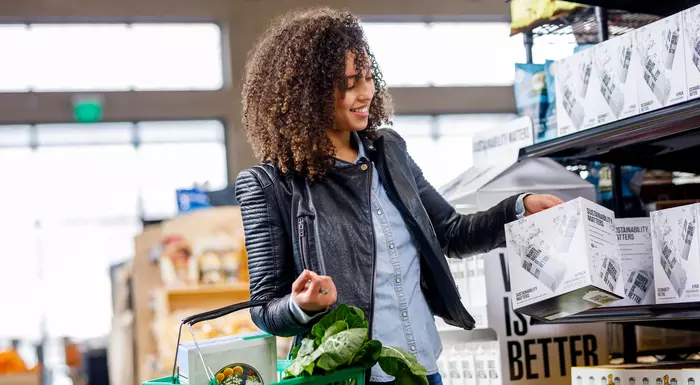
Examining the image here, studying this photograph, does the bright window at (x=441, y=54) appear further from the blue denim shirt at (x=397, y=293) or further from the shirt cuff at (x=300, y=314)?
the shirt cuff at (x=300, y=314)

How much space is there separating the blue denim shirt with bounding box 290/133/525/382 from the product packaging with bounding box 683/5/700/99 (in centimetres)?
75

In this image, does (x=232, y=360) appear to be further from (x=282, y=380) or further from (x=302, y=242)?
(x=302, y=242)

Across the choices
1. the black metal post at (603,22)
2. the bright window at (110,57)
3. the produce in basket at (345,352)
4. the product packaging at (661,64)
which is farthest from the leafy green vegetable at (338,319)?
the bright window at (110,57)

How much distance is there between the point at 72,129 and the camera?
37.4 ft

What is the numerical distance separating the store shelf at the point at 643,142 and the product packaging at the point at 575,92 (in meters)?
0.05

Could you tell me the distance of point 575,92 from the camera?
2682 mm

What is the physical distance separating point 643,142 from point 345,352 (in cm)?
128

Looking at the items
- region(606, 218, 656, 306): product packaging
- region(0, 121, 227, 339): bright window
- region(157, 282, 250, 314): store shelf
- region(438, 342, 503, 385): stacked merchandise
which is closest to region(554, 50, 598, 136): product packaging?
region(606, 218, 656, 306): product packaging

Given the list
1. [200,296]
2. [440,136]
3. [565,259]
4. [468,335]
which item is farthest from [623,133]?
[440,136]

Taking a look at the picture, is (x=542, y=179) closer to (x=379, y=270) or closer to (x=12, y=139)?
(x=379, y=270)

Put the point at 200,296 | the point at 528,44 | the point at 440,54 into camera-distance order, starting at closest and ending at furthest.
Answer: the point at 528,44 < the point at 200,296 < the point at 440,54

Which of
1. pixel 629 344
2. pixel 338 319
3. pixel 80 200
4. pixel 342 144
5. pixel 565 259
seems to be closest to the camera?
pixel 338 319

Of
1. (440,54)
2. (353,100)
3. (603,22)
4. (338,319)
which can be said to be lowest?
(338,319)

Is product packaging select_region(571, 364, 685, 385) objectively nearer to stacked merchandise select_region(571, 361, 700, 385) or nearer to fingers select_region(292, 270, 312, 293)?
stacked merchandise select_region(571, 361, 700, 385)
